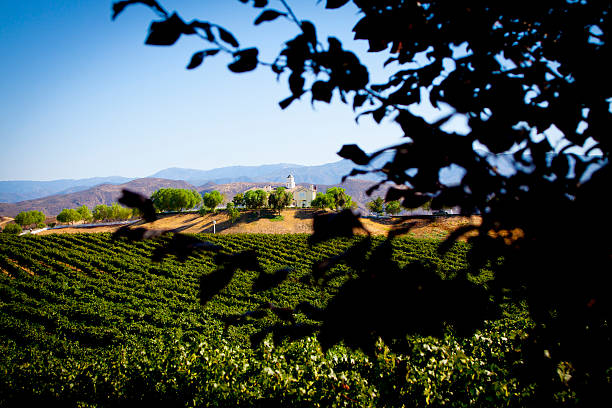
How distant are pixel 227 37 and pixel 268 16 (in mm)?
163

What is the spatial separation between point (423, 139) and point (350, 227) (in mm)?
399

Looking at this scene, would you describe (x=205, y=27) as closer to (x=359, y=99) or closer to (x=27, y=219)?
(x=359, y=99)

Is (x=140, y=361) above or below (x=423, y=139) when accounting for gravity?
below

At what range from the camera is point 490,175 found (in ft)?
3.51

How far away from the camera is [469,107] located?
3.82ft

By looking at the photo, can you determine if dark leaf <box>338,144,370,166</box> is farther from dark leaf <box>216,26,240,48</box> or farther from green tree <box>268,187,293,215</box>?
green tree <box>268,187,293,215</box>

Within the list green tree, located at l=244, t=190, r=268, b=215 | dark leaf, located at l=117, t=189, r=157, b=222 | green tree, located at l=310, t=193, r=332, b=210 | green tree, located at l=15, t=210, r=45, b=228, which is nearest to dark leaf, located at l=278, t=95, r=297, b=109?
dark leaf, located at l=117, t=189, r=157, b=222

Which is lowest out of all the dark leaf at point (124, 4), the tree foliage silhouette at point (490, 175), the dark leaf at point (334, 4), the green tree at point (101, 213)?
the green tree at point (101, 213)

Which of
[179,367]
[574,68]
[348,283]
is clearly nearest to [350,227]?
[348,283]

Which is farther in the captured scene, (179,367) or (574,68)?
(179,367)

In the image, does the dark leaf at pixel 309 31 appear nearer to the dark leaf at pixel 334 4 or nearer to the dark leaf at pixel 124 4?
the dark leaf at pixel 334 4

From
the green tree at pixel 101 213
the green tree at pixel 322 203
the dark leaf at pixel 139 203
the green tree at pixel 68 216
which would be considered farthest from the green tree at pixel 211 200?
the dark leaf at pixel 139 203

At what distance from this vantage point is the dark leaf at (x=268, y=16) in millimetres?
1062

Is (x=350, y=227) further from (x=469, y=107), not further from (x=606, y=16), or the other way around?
(x=606, y=16)
